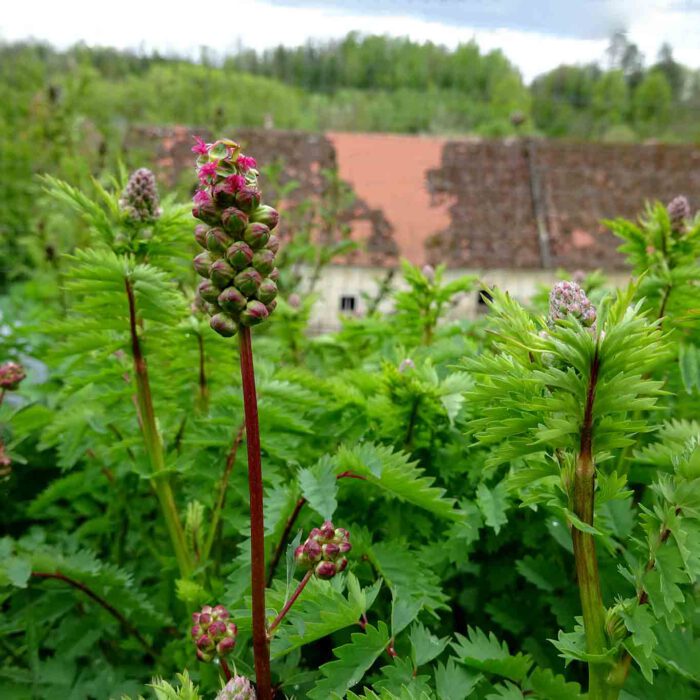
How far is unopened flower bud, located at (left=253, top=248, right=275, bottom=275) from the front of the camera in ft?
2.87

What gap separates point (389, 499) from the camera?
1.57 meters

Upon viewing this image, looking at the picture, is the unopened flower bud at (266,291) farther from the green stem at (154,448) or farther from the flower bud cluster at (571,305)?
the green stem at (154,448)

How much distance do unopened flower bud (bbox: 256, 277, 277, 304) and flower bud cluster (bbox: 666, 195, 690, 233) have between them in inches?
54.5

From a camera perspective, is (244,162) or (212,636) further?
(212,636)

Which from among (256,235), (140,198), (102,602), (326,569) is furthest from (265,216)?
(102,602)

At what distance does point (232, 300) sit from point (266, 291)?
1.8 inches

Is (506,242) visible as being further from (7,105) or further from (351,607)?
(351,607)

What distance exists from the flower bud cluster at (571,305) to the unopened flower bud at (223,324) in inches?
18.3

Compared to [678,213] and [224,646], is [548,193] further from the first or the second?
[224,646]

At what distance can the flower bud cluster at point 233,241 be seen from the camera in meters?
0.86

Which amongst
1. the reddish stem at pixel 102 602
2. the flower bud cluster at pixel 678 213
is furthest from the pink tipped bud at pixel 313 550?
the flower bud cluster at pixel 678 213

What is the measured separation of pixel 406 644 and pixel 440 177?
44.0 ft

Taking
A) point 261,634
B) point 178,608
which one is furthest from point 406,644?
point 178,608

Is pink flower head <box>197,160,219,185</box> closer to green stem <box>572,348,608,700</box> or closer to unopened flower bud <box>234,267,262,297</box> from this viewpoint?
unopened flower bud <box>234,267,262,297</box>
